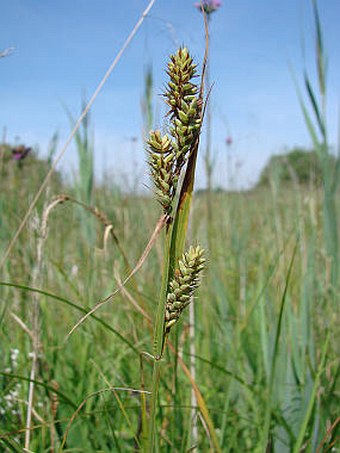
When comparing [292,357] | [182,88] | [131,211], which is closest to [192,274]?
[182,88]

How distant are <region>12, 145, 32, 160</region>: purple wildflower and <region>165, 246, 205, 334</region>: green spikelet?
2050 mm

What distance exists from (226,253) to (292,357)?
1616mm

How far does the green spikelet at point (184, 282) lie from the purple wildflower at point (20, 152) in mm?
2050

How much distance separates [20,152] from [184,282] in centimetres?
213

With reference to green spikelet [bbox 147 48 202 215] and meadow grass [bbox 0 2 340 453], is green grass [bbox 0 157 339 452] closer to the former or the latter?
meadow grass [bbox 0 2 340 453]

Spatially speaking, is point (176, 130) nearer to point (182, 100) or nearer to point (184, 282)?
point (182, 100)

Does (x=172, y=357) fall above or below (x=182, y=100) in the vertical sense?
below

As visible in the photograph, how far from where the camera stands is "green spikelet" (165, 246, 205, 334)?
423mm

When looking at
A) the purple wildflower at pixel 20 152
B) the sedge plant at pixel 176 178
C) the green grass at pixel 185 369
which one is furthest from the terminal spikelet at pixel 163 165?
the purple wildflower at pixel 20 152

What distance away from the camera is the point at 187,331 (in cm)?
133

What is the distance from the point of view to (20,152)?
238 cm

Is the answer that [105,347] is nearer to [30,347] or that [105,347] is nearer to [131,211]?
[30,347]

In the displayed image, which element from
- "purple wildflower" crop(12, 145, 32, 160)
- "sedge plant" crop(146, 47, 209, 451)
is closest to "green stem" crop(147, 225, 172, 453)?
"sedge plant" crop(146, 47, 209, 451)

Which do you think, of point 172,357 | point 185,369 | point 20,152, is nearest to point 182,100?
point 185,369
